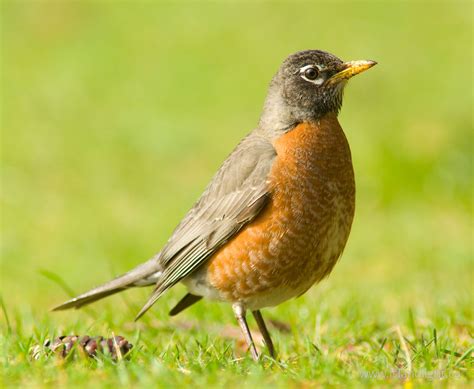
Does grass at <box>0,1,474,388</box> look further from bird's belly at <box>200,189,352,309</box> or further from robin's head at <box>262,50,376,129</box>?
robin's head at <box>262,50,376,129</box>

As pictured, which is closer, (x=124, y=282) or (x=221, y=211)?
(x=221, y=211)

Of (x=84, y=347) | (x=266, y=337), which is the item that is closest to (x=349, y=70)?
(x=266, y=337)

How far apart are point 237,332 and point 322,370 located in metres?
1.72

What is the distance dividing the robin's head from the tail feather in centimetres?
125

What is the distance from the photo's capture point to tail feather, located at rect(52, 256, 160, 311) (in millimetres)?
5970

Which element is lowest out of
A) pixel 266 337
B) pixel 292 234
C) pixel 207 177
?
pixel 207 177

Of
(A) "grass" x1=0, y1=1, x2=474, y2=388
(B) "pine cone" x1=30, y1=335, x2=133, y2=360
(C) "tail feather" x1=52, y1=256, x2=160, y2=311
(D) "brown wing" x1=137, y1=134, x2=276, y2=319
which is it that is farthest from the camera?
(C) "tail feather" x1=52, y1=256, x2=160, y2=311

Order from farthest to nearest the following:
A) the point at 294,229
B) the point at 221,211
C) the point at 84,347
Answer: the point at 221,211 → the point at 294,229 → the point at 84,347

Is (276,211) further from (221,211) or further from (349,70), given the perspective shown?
(349,70)

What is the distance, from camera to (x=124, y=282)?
19.7ft

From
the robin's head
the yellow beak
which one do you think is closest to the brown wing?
the robin's head

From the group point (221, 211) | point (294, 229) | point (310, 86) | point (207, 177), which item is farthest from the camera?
point (207, 177)

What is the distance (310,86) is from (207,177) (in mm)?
6472

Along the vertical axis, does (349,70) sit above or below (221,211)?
above
